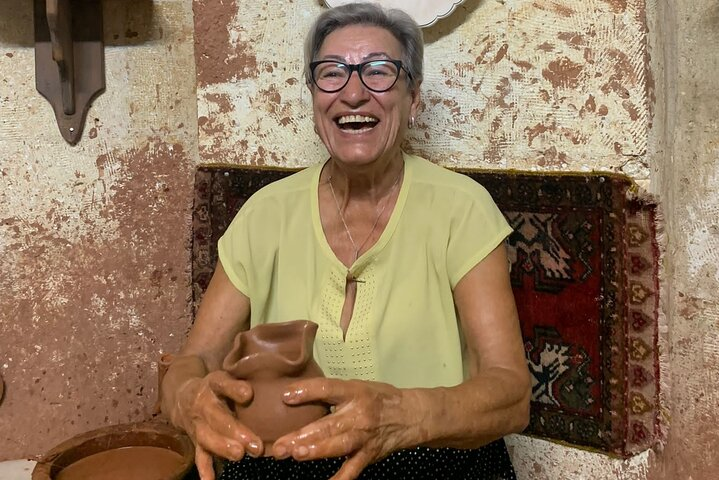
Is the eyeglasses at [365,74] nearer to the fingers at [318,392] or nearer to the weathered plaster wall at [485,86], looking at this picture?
the weathered plaster wall at [485,86]

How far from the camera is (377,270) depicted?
52.1 inches

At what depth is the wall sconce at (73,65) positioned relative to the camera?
1838 mm

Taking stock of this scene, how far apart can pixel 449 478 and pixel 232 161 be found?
113 centimetres

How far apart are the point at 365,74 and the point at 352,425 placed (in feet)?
2.36

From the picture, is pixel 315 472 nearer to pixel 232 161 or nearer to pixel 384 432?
pixel 384 432

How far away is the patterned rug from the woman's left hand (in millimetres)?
625

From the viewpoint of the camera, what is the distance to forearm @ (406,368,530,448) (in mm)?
1023

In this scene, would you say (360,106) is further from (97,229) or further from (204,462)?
(97,229)

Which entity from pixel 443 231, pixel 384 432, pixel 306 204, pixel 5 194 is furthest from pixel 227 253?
pixel 5 194

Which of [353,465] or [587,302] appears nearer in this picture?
[353,465]

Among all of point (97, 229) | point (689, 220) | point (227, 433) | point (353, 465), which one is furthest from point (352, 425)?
point (97, 229)

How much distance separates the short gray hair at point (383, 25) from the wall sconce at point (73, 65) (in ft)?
2.84

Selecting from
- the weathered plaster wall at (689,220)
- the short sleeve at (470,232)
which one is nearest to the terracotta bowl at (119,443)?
the short sleeve at (470,232)

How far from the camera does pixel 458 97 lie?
161 centimetres
